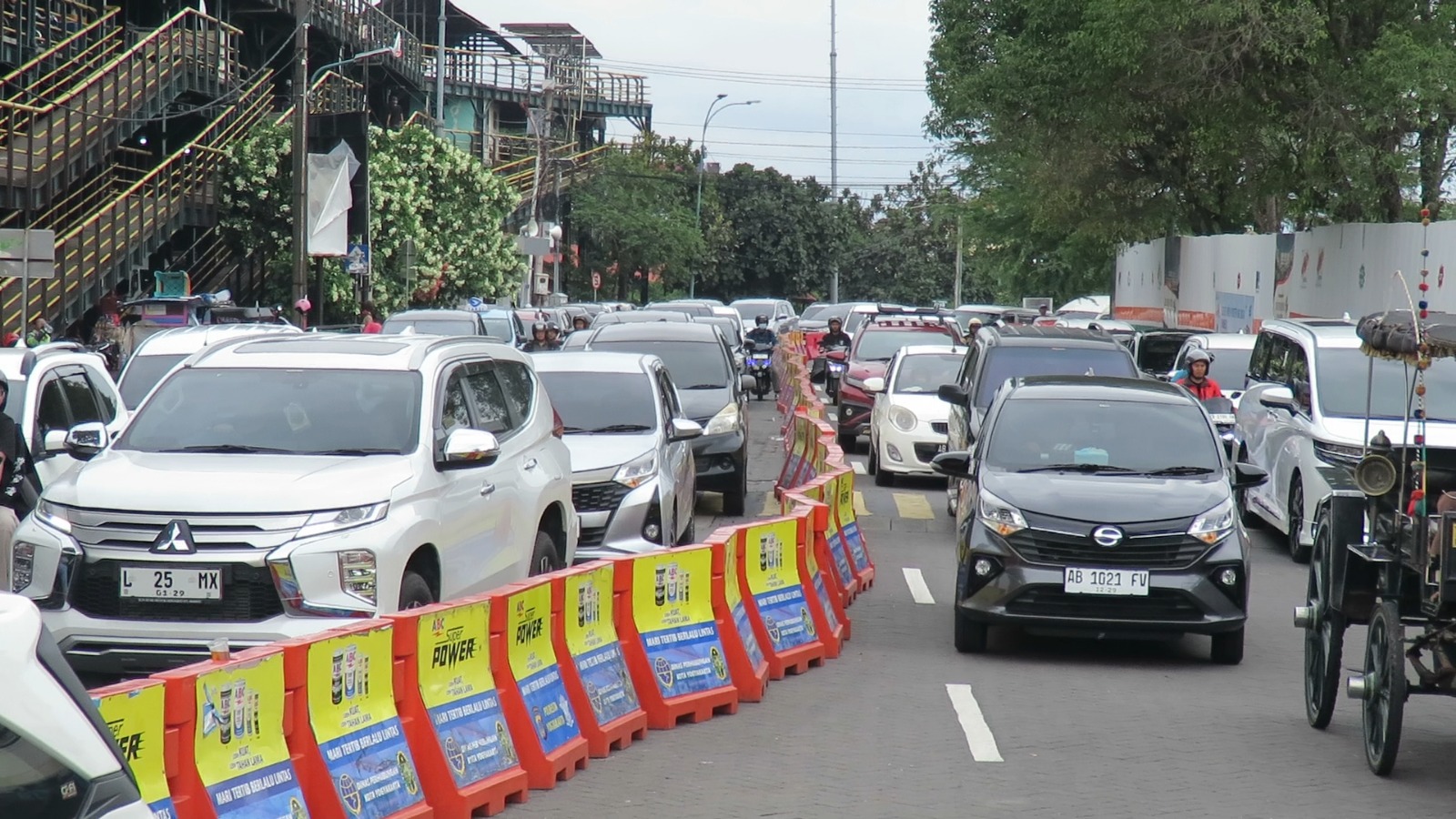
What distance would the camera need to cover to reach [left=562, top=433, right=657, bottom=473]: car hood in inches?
535

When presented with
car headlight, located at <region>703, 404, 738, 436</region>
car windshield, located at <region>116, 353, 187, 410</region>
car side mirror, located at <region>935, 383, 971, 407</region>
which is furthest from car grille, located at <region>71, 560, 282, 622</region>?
car headlight, located at <region>703, 404, 738, 436</region>

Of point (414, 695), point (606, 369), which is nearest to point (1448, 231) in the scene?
point (606, 369)

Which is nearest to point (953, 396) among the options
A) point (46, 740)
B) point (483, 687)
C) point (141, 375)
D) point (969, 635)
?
point (969, 635)

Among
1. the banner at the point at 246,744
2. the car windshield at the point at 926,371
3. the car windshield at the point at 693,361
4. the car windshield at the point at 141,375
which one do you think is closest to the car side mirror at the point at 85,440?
the banner at the point at 246,744

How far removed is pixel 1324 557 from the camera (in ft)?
29.0

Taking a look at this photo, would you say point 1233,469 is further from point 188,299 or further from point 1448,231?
point 188,299

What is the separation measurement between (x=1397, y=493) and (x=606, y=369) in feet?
27.4

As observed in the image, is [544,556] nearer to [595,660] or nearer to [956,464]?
[595,660]

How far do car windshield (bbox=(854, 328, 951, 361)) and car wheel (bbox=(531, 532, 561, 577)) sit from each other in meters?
15.5

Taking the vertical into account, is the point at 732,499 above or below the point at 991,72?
below

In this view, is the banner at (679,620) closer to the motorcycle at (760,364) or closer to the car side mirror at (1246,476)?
the car side mirror at (1246,476)

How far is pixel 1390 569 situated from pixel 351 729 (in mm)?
4559

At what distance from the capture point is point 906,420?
20.7m

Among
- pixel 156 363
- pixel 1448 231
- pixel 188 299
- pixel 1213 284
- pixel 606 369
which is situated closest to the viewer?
pixel 606 369
